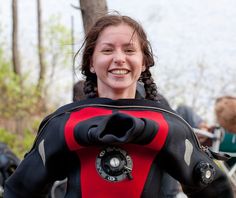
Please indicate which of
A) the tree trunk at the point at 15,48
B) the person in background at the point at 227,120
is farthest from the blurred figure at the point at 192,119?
the tree trunk at the point at 15,48

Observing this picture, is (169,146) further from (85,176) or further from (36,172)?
(36,172)

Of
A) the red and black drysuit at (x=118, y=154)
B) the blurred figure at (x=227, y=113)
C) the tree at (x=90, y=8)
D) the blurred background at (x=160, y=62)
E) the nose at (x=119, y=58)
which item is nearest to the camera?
the red and black drysuit at (x=118, y=154)

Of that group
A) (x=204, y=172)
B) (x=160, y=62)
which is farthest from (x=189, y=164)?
(x=160, y=62)

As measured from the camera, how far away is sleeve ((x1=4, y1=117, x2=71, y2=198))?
6.79ft

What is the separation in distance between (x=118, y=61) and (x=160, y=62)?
719 cm

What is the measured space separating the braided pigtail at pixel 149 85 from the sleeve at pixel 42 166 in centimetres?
35

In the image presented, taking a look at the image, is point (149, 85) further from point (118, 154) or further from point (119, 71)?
point (118, 154)

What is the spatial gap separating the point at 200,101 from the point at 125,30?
8.50 m

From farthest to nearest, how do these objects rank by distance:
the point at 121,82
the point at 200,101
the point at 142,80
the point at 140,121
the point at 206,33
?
1. the point at 206,33
2. the point at 200,101
3. the point at 142,80
4. the point at 121,82
5. the point at 140,121

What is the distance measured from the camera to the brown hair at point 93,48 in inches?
86.4

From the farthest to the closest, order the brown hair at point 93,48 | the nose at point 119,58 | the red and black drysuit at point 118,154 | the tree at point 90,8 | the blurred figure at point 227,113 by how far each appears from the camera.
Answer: the blurred figure at point 227,113 → the tree at point 90,8 → the brown hair at point 93,48 → the nose at point 119,58 → the red and black drysuit at point 118,154

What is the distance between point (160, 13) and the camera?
13.6 meters

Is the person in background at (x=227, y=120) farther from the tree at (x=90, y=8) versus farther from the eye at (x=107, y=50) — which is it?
the eye at (x=107, y=50)

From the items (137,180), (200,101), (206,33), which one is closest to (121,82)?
(137,180)
